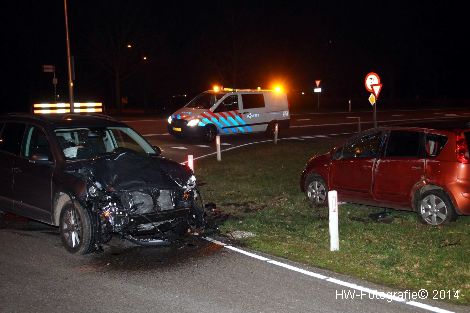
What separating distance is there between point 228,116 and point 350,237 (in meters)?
14.7

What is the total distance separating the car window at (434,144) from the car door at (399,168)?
0.09 m

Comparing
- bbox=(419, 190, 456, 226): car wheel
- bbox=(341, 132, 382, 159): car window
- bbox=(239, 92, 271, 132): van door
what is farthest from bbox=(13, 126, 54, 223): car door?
bbox=(239, 92, 271, 132): van door

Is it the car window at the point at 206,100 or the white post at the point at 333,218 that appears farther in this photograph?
the car window at the point at 206,100

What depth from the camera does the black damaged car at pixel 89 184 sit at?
7074 mm

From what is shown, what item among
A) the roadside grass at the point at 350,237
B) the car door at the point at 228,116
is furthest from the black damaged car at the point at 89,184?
the car door at the point at 228,116

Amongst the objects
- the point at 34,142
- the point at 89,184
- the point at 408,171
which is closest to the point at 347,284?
the point at 408,171

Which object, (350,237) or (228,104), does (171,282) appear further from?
(228,104)

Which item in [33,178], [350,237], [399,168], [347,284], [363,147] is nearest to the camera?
[347,284]

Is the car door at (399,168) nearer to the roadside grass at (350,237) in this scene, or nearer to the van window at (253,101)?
the roadside grass at (350,237)

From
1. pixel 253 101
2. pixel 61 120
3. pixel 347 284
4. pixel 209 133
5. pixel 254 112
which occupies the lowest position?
pixel 347 284

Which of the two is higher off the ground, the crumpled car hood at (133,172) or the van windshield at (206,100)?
the van windshield at (206,100)

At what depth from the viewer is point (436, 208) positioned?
8438mm

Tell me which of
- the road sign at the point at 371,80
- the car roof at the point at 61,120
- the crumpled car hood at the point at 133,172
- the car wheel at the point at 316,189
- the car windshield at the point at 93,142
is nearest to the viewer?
the crumpled car hood at the point at 133,172

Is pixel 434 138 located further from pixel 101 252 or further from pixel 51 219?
pixel 51 219
